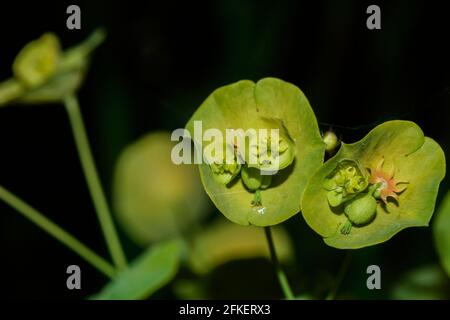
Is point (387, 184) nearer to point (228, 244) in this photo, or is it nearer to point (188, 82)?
point (228, 244)

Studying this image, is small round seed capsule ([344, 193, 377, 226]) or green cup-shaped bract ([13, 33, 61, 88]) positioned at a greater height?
green cup-shaped bract ([13, 33, 61, 88])

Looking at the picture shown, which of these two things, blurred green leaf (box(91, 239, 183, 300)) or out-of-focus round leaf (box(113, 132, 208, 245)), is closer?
blurred green leaf (box(91, 239, 183, 300))

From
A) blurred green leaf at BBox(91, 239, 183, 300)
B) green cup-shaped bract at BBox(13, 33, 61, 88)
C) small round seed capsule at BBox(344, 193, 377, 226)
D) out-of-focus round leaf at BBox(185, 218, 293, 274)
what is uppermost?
green cup-shaped bract at BBox(13, 33, 61, 88)

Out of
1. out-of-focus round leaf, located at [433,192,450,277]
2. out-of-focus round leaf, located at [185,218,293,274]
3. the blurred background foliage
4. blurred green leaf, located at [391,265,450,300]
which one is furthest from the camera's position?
the blurred background foliage

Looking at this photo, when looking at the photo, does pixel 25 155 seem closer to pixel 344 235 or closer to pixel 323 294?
pixel 323 294

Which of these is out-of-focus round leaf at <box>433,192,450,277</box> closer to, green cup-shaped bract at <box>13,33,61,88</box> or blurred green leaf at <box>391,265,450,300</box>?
blurred green leaf at <box>391,265,450,300</box>

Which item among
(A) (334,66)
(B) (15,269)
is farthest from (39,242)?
(A) (334,66)

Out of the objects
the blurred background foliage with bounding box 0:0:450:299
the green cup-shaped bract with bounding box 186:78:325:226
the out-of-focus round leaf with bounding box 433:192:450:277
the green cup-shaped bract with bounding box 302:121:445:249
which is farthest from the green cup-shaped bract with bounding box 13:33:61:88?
the out-of-focus round leaf with bounding box 433:192:450:277
